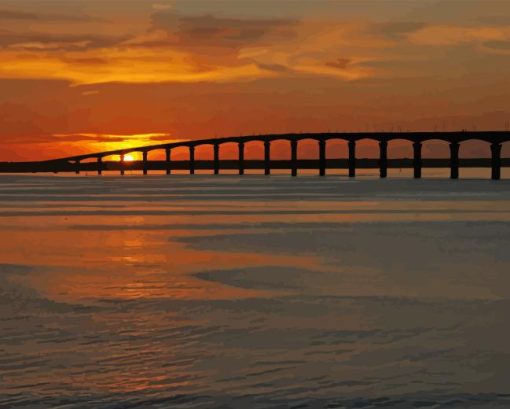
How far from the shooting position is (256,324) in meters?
18.4

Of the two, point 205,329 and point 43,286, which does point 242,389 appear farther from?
point 43,286

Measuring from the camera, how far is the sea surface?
526 inches

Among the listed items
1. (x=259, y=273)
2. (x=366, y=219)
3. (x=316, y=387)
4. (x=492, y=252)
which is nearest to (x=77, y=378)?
(x=316, y=387)

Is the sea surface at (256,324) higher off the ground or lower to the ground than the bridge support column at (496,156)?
higher

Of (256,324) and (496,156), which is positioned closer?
(256,324)

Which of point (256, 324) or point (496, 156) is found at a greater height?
point (256, 324)

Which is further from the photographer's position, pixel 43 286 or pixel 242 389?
pixel 43 286

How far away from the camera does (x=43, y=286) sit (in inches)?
974

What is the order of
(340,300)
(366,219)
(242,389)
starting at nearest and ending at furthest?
1. (242,389)
2. (340,300)
3. (366,219)

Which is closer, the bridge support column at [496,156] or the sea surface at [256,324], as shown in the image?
the sea surface at [256,324]

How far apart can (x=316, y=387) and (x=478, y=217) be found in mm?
45913

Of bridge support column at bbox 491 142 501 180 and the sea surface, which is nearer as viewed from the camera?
the sea surface

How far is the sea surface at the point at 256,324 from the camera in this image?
43.8ft

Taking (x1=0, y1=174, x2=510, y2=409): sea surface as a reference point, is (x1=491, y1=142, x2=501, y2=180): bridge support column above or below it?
below
